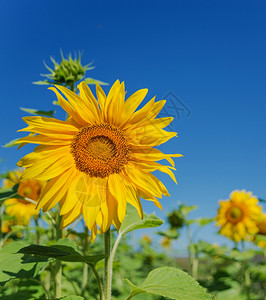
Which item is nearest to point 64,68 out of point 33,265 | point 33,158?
point 33,158

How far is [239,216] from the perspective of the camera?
511 cm

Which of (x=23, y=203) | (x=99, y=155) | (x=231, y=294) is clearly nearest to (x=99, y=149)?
(x=99, y=155)

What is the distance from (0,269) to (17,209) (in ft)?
7.12

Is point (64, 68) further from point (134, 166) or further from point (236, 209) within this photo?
point (236, 209)

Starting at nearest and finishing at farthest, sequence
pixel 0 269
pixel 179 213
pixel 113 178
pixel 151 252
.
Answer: pixel 0 269 → pixel 113 178 → pixel 179 213 → pixel 151 252

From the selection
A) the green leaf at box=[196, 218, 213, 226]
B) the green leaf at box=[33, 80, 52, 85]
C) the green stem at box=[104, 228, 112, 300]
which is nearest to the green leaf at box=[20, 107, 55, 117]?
the green leaf at box=[33, 80, 52, 85]

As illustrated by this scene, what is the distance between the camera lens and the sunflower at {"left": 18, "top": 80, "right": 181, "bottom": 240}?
6.48 feet

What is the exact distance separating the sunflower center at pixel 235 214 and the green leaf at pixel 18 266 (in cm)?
366

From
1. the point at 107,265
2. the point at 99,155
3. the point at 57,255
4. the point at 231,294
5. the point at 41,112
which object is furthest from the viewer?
the point at 231,294

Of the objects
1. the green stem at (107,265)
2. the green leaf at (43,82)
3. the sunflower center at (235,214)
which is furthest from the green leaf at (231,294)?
the green leaf at (43,82)

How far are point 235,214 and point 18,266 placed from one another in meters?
3.79

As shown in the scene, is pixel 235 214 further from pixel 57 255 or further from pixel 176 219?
pixel 57 255

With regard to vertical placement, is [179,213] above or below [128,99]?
below

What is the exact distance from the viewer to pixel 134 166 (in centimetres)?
209
